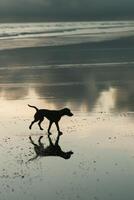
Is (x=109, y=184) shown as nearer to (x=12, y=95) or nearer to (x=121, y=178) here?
(x=121, y=178)

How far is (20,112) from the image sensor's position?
20.3 metres

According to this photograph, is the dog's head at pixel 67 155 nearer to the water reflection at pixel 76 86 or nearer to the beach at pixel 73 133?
the beach at pixel 73 133

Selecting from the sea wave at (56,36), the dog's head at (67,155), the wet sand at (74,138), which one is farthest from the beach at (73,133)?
the sea wave at (56,36)

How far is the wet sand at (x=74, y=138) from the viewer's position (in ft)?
39.0

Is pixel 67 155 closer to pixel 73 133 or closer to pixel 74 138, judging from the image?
pixel 74 138

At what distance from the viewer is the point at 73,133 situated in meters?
16.8

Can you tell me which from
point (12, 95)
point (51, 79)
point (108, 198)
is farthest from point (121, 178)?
point (51, 79)

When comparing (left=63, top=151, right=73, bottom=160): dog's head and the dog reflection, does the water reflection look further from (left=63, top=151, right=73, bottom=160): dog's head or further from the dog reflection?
(left=63, top=151, right=73, bottom=160): dog's head

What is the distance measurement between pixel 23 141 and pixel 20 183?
153 inches

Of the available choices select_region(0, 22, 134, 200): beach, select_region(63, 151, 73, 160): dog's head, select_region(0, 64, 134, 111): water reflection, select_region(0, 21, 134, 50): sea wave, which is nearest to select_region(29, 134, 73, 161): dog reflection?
select_region(63, 151, 73, 160): dog's head

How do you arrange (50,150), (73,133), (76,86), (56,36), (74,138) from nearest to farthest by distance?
1. (50,150)
2. (74,138)
3. (73,133)
4. (76,86)
5. (56,36)

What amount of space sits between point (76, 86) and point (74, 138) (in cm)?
1067

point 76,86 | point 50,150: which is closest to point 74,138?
point 50,150

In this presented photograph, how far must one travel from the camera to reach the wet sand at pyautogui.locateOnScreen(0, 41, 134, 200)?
11.9 meters
